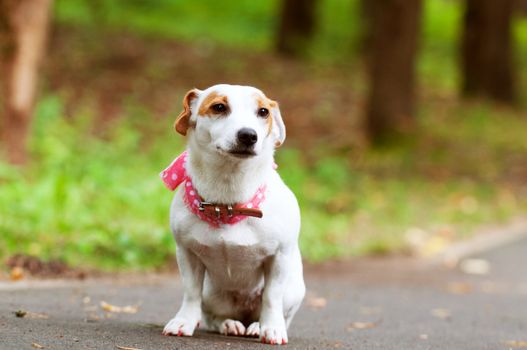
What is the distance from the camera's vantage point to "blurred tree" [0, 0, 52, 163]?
1123 cm

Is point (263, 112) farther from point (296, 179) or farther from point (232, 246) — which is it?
point (296, 179)

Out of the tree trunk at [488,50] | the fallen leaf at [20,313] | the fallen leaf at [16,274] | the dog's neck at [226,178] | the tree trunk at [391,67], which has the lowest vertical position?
the fallen leaf at [16,274]

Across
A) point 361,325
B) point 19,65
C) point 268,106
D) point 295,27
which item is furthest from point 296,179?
point 295,27

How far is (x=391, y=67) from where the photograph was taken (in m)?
18.0

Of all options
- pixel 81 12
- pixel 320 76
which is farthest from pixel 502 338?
pixel 81 12

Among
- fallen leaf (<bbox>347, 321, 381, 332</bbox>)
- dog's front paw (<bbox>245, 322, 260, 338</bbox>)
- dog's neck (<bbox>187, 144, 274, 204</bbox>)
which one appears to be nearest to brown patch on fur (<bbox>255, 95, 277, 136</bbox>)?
Result: dog's neck (<bbox>187, 144, 274, 204</bbox>)

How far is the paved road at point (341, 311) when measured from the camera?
4.89m

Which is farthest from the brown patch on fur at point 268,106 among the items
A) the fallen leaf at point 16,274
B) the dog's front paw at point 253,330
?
the fallen leaf at point 16,274

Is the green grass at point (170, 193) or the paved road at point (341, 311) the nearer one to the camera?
the paved road at point (341, 311)

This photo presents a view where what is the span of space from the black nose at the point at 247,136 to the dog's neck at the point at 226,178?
0.85 feet

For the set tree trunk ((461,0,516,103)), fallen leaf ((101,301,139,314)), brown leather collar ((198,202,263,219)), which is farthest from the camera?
tree trunk ((461,0,516,103))

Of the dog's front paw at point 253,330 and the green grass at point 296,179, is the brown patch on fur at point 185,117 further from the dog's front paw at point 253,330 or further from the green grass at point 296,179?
the green grass at point 296,179

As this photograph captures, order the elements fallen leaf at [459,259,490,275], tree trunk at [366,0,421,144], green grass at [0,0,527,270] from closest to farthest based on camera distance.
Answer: green grass at [0,0,527,270] → fallen leaf at [459,259,490,275] → tree trunk at [366,0,421,144]

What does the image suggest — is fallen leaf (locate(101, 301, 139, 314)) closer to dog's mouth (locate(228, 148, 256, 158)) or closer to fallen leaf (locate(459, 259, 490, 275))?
dog's mouth (locate(228, 148, 256, 158))
